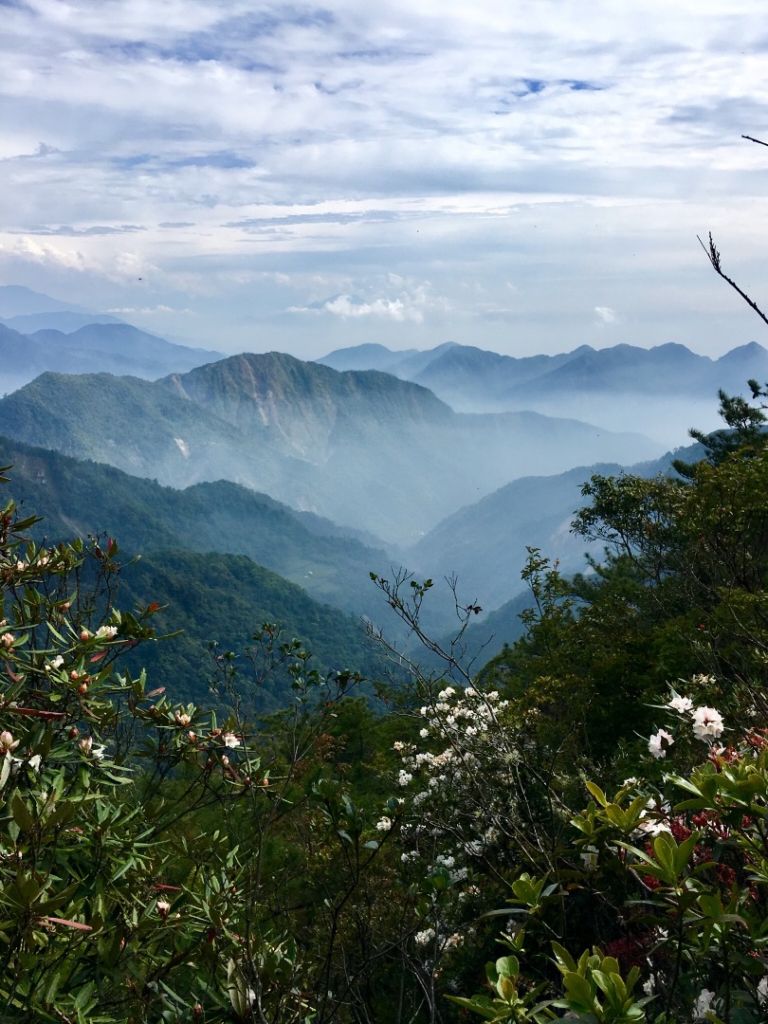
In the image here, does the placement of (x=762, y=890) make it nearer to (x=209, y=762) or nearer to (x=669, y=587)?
(x=209, y=762)

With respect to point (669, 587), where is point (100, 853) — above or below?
above

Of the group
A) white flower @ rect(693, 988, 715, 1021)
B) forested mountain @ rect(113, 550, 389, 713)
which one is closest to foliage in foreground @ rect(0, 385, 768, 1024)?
white flower @ rect(693, 988, 715, 1021)

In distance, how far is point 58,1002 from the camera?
10.2 feet

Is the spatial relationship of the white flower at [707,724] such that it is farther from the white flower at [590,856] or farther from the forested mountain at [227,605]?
the forested mountain at [227,605]

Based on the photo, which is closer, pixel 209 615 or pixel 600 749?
pixel 600 749

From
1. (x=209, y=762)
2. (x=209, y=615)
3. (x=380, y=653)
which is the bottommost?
(x=209, y=615)

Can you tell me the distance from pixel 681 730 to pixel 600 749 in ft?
32.5

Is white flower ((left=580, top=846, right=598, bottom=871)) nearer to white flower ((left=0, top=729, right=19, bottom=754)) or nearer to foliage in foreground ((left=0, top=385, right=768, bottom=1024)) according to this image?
foliage in foreground ((left=0, top=385, right=768, bottom=1024))

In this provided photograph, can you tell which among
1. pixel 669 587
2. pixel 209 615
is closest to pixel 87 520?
pixel 209 615

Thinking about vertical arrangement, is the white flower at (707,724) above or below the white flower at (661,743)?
above

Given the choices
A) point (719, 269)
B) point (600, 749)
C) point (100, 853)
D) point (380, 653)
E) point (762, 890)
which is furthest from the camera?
point (600, 749)

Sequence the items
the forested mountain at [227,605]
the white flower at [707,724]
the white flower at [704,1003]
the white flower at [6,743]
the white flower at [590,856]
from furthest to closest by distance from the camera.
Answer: the forested mountain at [227,605] < the white flower at [707,724] < the white flower at [6,743] < the white flower at [590,856] < the white flower at [704,1003]

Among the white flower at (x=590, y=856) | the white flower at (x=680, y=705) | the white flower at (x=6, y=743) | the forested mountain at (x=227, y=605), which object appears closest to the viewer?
the white flower at (x=590, y=856)

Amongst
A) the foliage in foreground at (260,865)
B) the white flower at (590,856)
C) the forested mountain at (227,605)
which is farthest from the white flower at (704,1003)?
the forested mountain at (227,605)
